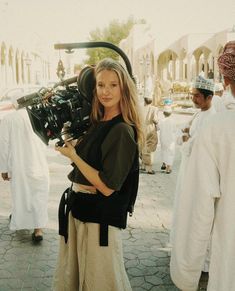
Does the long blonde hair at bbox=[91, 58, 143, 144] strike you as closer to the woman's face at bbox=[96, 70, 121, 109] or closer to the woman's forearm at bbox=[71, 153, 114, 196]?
the woman's face at bbox=[96, 70, 121, 109]

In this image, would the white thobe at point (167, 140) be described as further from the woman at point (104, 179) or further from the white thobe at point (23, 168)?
the woman at point (104, 179)

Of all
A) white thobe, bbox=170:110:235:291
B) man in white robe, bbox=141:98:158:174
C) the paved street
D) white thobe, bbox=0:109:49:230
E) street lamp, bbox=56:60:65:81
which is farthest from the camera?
man in white robe, bbox=141:98:158:174

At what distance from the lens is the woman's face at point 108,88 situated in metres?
2.17

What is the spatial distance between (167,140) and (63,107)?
20.6 ft

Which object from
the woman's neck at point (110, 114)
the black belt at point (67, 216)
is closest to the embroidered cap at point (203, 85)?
the woman's neck at point (110, 114)

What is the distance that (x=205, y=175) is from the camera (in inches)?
64.4

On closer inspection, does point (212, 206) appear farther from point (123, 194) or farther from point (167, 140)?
point (167, 140)

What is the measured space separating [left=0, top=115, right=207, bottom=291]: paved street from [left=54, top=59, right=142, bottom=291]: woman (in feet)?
3.98

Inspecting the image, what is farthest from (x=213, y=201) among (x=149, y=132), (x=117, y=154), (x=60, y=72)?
(x=149, y=132)

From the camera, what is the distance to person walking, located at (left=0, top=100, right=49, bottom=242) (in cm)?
444

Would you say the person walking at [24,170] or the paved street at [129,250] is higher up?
the person walking at [24,170]

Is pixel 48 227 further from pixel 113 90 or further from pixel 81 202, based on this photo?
pixel 113 90

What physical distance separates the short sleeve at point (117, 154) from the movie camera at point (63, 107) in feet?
0.73

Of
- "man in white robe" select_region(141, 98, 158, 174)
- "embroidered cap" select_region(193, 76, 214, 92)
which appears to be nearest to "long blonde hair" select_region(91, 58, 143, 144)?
"embroidered cap" select_region(193, 76, 214, 92)
